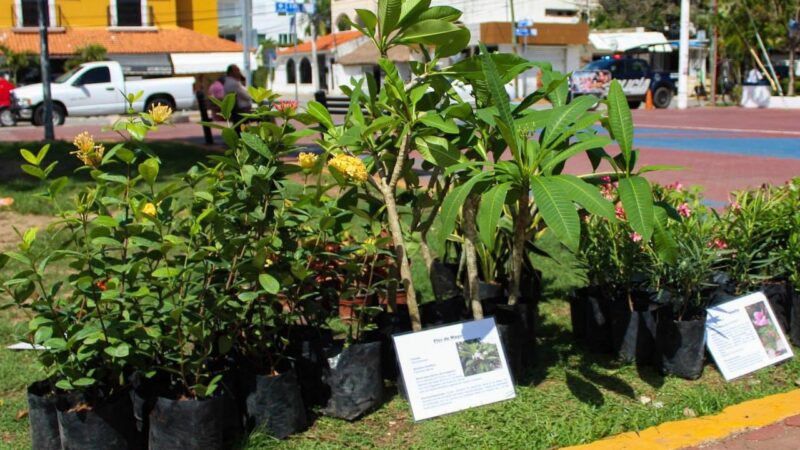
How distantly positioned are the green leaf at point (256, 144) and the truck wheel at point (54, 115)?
2344 cm

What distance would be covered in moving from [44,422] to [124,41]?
40921 millimetres

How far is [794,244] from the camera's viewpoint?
473cm

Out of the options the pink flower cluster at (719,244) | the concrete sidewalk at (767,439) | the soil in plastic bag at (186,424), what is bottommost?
the concrete sidewalk at (767,439)

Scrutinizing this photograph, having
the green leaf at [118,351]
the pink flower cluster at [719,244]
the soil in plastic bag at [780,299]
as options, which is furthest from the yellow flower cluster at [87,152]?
the soil in plastic bag at [780,299]

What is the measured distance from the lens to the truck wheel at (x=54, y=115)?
25031 mm

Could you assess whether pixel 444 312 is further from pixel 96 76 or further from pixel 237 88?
pixel 96 76

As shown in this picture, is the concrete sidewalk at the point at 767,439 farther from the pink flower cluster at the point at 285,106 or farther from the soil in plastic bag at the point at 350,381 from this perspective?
the pink flower cluster at the point at 285,106

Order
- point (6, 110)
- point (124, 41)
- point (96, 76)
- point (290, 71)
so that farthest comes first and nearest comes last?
point (290, 71) → point (124, 41) → point (96, 76) → point (6, 110)

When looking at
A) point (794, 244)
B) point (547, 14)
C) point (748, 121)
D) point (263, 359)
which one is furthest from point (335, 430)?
point (547, 14)

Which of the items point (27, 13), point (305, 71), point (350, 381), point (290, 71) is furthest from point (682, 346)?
point (290, 71)

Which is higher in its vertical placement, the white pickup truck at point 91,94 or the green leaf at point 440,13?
the green leaf at point 440,13

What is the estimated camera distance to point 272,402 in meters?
3.61

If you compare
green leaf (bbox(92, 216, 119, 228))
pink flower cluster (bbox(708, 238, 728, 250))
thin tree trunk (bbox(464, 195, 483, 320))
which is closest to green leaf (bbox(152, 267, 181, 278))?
green leaf (bbox(92, 216, 119, 228))

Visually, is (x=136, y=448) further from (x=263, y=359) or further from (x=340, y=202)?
(x=340, y=202)
